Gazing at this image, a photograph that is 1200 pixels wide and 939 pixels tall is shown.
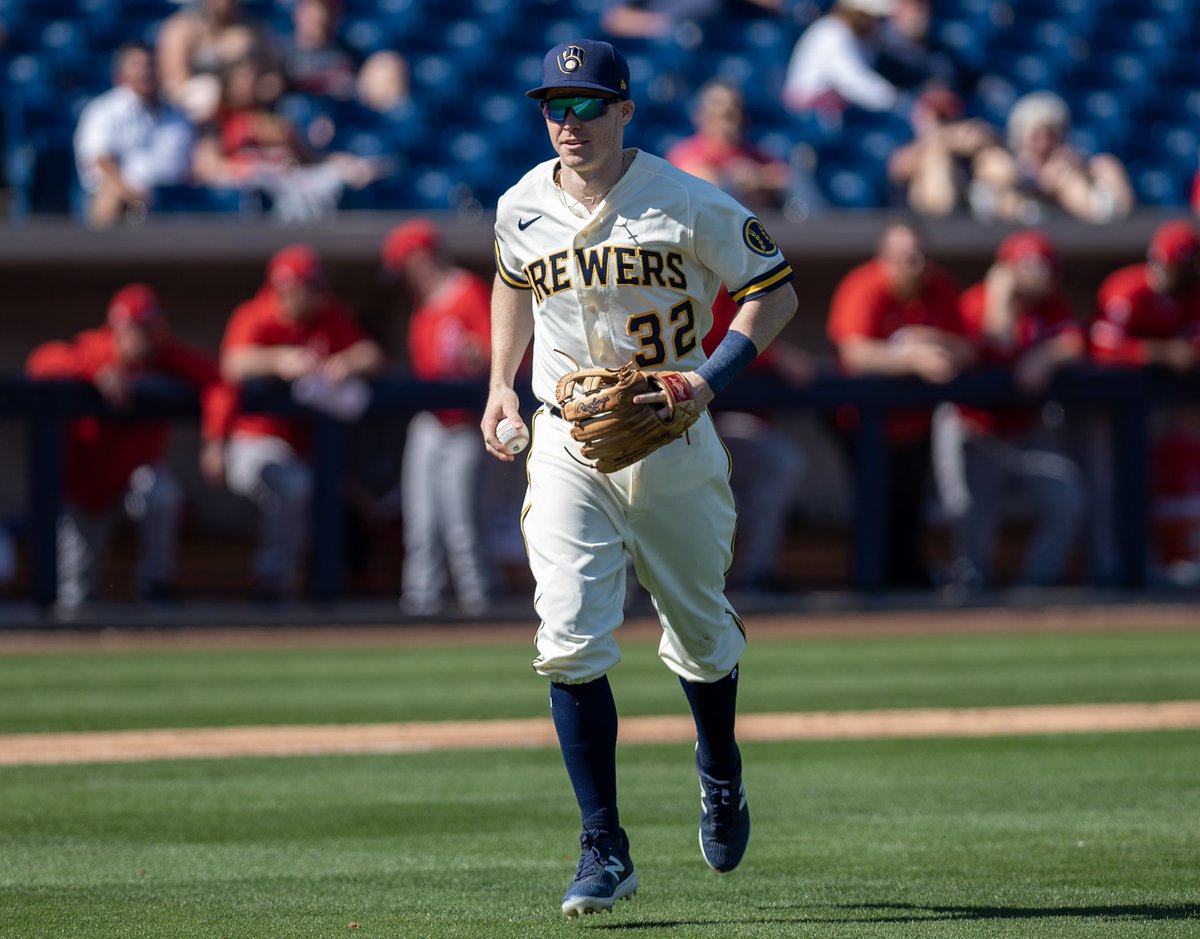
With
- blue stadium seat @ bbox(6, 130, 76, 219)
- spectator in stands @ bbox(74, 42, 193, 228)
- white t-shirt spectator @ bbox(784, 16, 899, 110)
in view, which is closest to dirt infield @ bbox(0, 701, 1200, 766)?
spectator in stands @ bbox(74, 42, 193, 228)

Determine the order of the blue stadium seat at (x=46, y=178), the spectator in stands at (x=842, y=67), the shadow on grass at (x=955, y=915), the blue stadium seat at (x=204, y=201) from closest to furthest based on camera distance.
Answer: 1. the shadow on grass at (x=955, y=915)
2. the blue stadium seat at (x=46, y=178)
3. the blue stadium seat at (x=204, y=201)
4. the spectator in stands at (x=842, y=67)

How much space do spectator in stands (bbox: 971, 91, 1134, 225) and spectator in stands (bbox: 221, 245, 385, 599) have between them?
479 centimetres

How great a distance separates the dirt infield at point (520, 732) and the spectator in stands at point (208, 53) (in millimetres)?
6343

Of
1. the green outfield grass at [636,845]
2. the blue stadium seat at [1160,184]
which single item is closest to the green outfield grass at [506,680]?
the green outfield grass at [636,845]

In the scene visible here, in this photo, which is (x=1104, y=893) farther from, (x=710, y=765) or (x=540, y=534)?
(x=540, y=534)

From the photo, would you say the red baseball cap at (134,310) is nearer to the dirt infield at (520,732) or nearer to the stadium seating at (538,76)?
the stadium seating at (538,76)

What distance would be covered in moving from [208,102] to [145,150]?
560 mm

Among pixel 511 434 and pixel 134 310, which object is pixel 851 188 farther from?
pixel 511 434

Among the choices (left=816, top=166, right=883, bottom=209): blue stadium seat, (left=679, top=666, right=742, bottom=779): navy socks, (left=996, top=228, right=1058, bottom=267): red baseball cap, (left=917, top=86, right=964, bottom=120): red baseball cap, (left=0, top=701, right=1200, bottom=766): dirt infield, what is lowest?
(left=0, top=701, right=1200, bottom=766): dirt infield

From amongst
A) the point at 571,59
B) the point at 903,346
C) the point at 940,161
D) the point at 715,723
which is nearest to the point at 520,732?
the point at 715,723

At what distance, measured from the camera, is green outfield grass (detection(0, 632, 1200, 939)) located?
3773 millimetres

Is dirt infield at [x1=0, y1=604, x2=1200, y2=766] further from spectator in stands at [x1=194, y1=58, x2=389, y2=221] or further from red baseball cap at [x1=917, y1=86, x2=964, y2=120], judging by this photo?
red baseball cap at [x1=917, y1=86, x2=964, y2=120]

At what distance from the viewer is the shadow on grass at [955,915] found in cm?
370

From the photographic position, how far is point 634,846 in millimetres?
4758
